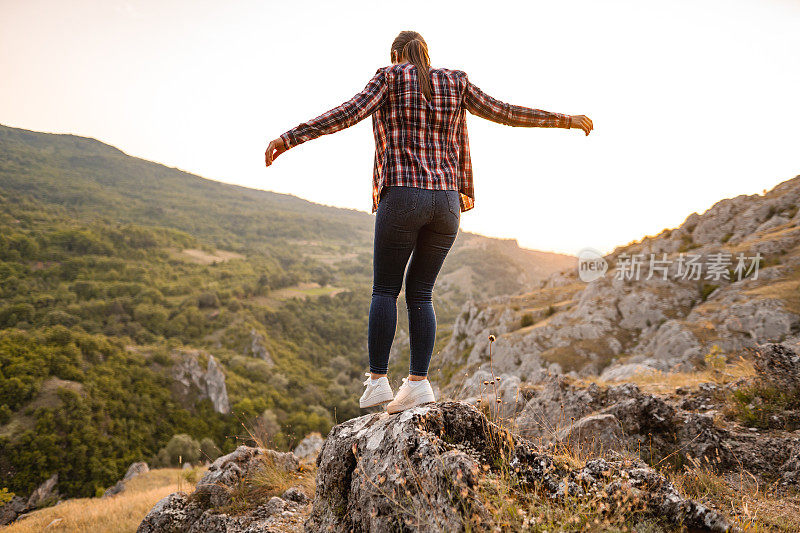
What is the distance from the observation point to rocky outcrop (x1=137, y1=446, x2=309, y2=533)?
4172mm

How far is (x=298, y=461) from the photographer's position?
585 cm

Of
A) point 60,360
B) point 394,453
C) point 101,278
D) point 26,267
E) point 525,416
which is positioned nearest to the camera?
point 394,453

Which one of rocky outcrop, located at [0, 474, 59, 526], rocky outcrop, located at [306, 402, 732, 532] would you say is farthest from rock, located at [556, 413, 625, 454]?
rocky outcrop, located at [0, 474, 59, 526]

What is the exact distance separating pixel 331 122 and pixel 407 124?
0.54 meters

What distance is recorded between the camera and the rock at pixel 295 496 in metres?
4.53

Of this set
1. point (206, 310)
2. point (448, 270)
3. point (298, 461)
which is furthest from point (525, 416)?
point (448, 270)

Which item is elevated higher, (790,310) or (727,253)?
(727,253)

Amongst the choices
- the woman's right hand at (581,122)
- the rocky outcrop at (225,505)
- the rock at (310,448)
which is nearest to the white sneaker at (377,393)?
the rocky outcrop at (225,505)

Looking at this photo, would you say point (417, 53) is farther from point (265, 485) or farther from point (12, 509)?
point (12, 509)

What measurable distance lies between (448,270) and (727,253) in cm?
13843

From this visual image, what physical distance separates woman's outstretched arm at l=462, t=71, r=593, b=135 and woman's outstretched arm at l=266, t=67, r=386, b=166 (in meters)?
A: 0.81

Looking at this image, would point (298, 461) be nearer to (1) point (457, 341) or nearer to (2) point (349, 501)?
(2) point (349, 501)

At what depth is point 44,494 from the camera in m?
60.0

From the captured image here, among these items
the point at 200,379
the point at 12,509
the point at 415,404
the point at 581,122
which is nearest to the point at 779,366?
the point at 581,122
